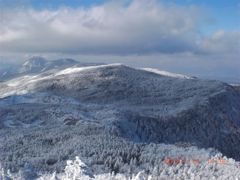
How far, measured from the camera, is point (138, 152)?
2195 centimetres

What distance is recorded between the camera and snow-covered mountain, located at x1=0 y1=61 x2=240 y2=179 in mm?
21281

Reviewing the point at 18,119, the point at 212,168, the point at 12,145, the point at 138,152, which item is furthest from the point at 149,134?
the point at 212,168

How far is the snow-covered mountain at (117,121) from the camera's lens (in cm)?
2128

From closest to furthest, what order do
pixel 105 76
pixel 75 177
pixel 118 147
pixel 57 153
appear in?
pixel 75 177 → pixel 57 153 → pixel 118 147 → pixel 105 76

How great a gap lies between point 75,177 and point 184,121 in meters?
48.3

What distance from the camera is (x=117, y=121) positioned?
47.2 m

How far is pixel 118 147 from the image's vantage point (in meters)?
23.3

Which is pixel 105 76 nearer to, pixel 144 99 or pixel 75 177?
pixel 144 99

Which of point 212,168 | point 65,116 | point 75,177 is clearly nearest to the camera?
point 75,177

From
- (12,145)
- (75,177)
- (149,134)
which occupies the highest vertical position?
(75,177)

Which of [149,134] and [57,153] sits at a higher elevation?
[57,153]

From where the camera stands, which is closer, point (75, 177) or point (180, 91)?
point (75, 177)

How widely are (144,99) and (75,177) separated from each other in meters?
65.0

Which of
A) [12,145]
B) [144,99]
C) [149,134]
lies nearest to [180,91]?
[144,99]
